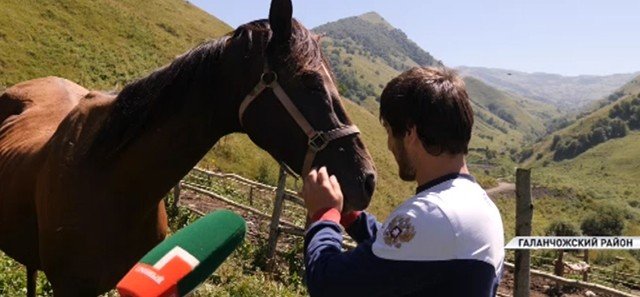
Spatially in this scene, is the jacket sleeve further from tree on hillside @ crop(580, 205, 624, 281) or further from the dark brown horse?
tree on hillside @ crop(580, 205, 624, 281)

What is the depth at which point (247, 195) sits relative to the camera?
19.5m

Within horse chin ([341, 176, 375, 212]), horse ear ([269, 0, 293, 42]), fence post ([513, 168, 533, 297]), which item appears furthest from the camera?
fence post ([513, 168, 533, 297])

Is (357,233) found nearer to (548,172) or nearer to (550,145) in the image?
(548,172)

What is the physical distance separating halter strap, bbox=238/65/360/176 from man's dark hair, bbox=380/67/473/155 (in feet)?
2.02

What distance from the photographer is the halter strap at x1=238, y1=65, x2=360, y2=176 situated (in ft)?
7.89

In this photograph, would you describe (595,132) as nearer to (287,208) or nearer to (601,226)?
(601,226)

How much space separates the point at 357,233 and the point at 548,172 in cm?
16001

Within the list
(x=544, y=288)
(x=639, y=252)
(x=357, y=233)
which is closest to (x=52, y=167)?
(x=357, y=233)

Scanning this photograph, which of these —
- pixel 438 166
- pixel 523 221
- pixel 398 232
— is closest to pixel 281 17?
pixel 438 166

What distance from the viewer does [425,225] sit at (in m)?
1.61

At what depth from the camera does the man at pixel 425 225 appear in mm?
1604

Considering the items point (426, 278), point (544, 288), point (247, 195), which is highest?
point (426, 278)

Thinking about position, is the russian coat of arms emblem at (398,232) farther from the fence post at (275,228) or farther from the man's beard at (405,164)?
→ the fence post at (275,228)

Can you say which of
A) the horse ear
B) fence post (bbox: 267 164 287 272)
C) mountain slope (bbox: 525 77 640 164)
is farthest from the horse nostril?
mountain slope (bbox: 525 77 640 164)
